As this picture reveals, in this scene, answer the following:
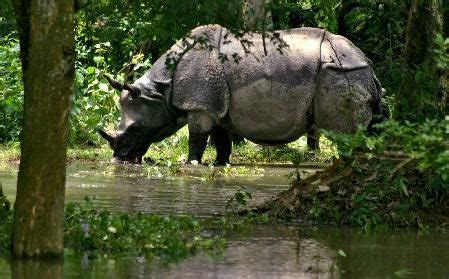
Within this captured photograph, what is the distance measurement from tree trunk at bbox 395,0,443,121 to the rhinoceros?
165 inches

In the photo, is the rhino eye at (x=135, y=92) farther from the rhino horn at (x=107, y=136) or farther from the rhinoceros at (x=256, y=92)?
the rhino horn at (x=107, y=136)

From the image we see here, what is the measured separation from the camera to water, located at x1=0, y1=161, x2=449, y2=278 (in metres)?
6.41

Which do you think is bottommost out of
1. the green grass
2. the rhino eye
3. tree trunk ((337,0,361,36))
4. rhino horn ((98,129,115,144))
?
the green grass

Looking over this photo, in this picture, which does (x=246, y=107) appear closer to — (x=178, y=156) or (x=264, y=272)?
(x=178, y=156)

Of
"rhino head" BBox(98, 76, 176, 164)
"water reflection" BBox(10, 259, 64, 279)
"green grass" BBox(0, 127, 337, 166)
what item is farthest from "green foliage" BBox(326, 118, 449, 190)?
"green grass" BBox(0, 127, 337, 166)

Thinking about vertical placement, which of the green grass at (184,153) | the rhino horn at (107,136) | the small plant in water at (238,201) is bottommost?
the small plant in water at (238,201)

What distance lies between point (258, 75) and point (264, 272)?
28.3 ft

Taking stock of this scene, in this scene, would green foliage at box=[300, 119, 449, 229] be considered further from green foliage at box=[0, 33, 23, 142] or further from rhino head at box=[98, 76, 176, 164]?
green foliage at box=[0, 33, 23, 142]

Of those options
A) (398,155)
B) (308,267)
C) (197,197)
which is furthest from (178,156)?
(308,267)

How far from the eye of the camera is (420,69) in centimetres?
980

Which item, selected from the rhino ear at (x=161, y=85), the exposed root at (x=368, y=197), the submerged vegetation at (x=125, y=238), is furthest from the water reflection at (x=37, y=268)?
the rhino ear at (x=161, y=85)

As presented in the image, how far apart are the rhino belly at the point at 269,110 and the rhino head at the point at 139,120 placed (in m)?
0.99

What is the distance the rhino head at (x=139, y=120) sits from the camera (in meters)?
15.6

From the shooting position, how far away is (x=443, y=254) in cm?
755
